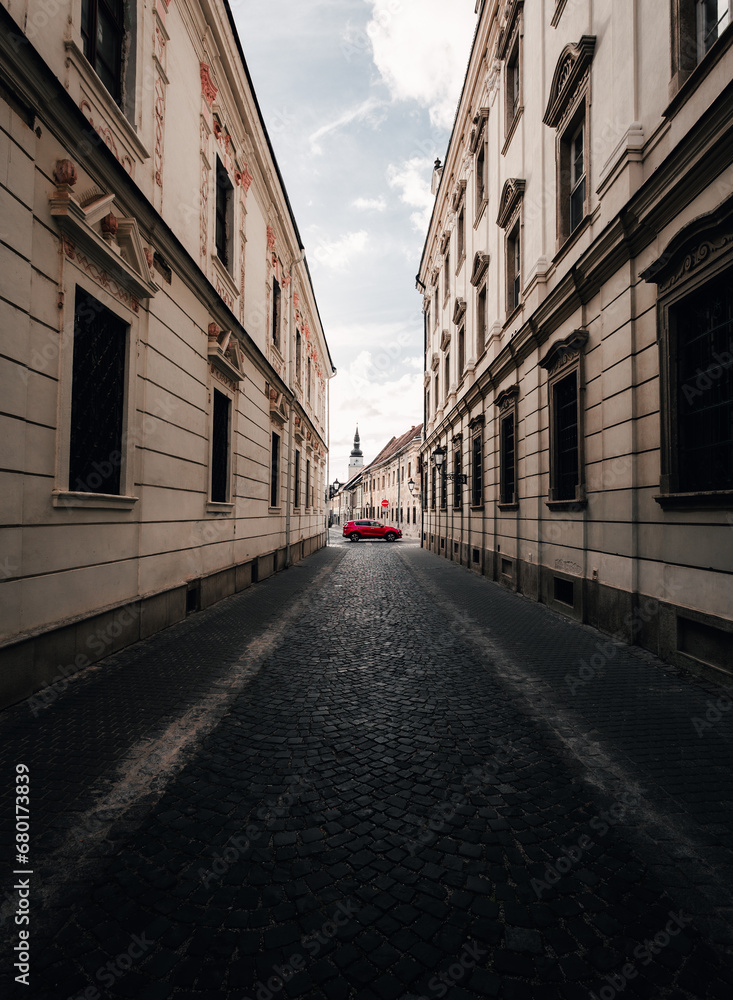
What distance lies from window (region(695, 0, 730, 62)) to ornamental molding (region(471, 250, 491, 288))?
844 cm

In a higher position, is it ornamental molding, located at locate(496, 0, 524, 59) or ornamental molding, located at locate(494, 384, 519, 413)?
ornamental molding, located at locate(496, 0, 524, 59)

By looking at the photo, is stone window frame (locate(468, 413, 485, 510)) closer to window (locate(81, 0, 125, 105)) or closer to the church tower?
window (locate(81, 0, 125, 105))

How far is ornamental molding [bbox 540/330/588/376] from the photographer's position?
7.83m

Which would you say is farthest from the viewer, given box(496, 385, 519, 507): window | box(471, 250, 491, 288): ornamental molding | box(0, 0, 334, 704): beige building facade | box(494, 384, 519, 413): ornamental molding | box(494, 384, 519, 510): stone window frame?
box(471, 250, 491, 288): ornamental molding

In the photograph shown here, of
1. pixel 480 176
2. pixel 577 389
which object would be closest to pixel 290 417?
pixel 480 176

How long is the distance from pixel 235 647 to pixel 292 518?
11695 mm

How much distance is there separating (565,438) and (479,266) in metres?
8.17

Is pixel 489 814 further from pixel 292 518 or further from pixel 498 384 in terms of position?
pixel 292 518

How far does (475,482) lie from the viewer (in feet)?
52.1

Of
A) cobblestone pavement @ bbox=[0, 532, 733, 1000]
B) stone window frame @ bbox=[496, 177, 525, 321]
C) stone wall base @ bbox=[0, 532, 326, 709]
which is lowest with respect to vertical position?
cobblestone pavement @ bbox=[0, 532, 733, 1000]

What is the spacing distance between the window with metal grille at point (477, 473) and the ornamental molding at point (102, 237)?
10.6m

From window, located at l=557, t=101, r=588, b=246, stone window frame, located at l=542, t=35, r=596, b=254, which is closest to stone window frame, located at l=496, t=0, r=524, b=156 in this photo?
stone window frame, located at l=542, t=35, r=596, b=254

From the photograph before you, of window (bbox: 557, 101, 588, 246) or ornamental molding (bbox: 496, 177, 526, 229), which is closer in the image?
window (bbox: 557, 101, 588, 246)

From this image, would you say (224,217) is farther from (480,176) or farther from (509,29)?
(480,176)
